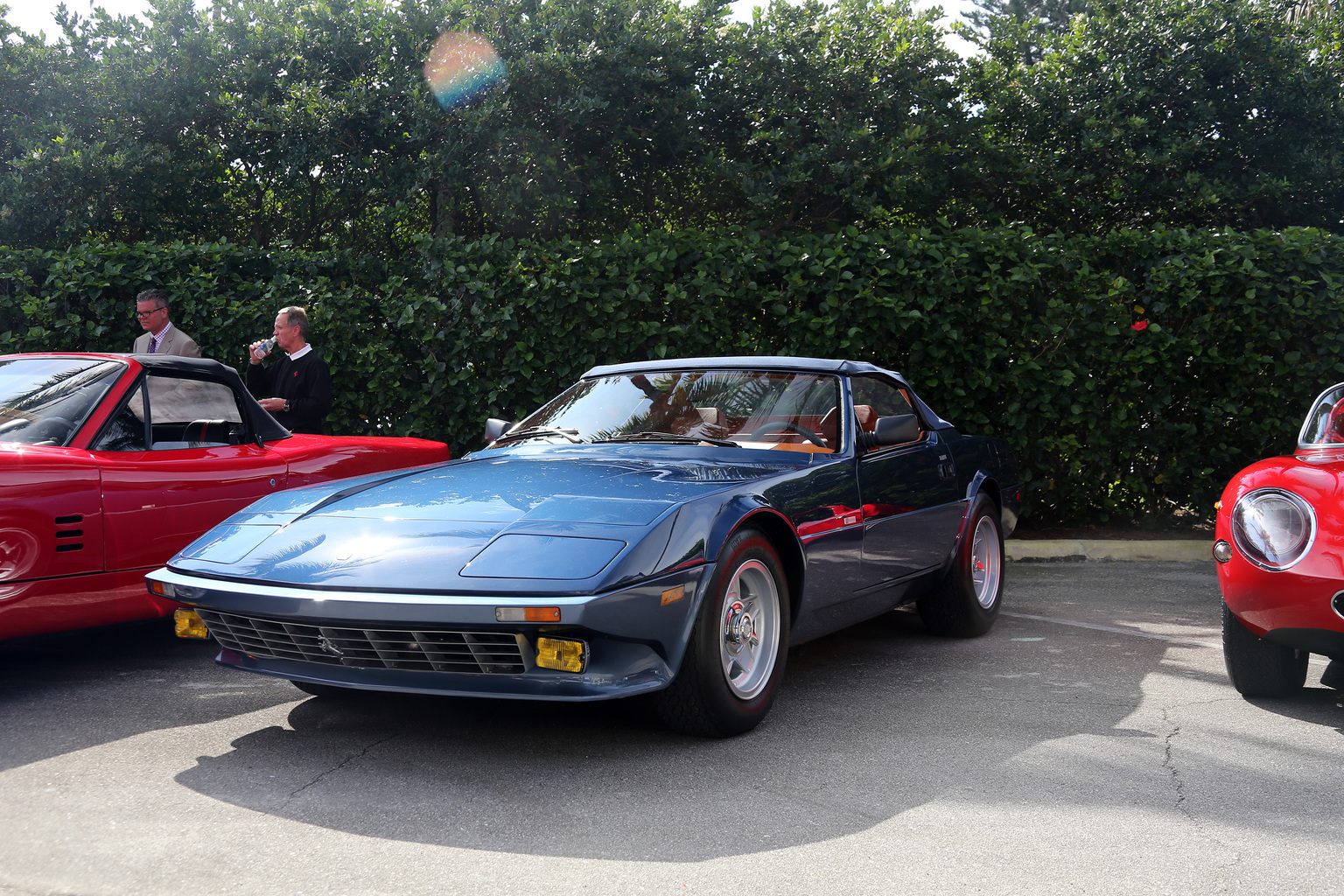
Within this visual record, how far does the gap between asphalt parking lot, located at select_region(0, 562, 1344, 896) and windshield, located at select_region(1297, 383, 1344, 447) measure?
3.28 ft

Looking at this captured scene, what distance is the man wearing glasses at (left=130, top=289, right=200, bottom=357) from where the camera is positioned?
728 cm

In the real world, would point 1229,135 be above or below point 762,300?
above

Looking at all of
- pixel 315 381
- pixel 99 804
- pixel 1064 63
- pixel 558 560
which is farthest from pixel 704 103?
pixel 99 804

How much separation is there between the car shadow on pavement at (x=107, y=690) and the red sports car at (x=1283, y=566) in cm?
356

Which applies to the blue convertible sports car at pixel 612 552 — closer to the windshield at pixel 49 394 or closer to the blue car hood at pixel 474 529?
the blue car hood at pixel 474 529

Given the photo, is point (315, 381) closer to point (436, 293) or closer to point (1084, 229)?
point (436, 293)

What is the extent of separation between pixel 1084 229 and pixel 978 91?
5.41ft

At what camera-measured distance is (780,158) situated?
10336mm

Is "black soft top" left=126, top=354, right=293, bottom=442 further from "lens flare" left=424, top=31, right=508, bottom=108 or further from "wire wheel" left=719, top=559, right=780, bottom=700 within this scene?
"lens flare" left=424, top=31, right=508, bottom=108

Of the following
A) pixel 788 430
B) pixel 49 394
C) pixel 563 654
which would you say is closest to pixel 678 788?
pixel 563 654

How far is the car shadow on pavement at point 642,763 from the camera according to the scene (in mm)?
2967

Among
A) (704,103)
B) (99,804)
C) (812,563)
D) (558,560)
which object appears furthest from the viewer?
(704,103)

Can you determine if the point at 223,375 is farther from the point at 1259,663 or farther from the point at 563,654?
the point at 1259,663

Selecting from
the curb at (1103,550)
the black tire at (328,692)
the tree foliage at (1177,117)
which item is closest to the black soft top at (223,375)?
the black tire at (328,692)
